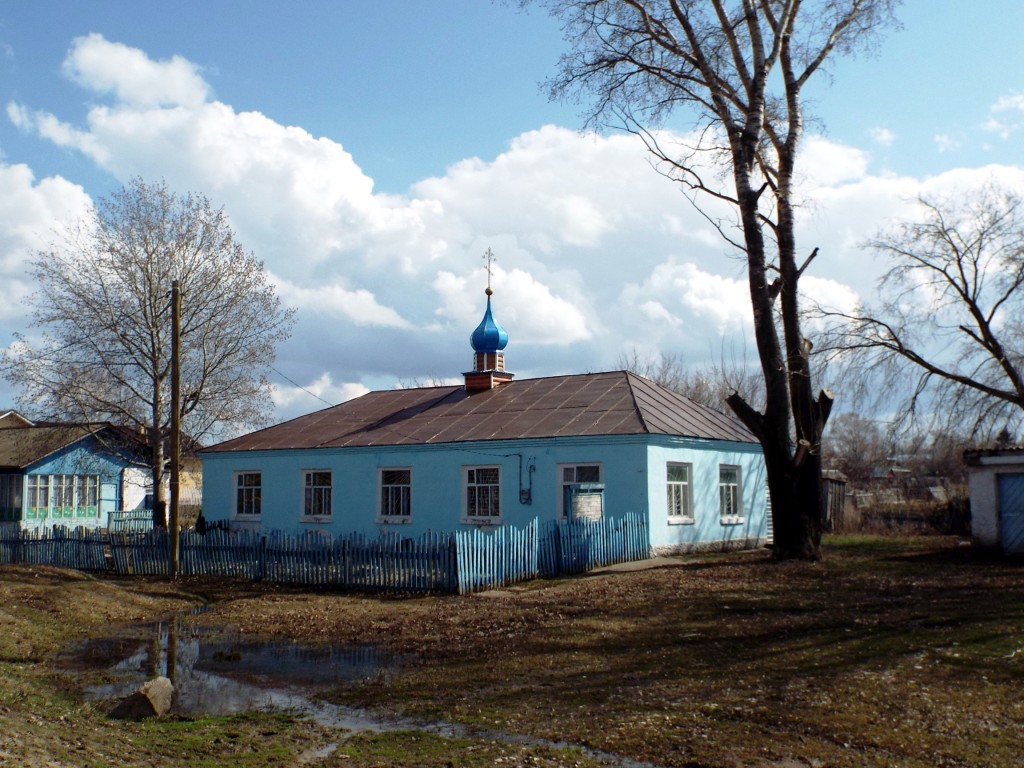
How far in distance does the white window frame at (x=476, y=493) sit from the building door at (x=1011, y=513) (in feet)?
39.0

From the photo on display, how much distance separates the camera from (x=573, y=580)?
59.8ft

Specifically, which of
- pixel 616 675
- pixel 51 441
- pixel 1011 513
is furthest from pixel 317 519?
pixel 616 675

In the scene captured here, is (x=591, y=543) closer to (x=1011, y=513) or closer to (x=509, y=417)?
(x=509, y=417)

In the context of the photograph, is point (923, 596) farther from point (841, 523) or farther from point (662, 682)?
point (841, 523)

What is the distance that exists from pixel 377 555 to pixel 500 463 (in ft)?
20.2

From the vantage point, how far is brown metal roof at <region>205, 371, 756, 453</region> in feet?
75.8

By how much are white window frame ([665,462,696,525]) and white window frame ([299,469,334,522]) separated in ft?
31.3

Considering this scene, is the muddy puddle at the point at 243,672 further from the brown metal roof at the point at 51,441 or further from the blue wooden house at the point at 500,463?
the brown metal roof at the point at 51,441

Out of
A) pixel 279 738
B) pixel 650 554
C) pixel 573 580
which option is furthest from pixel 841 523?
pixel 279 738

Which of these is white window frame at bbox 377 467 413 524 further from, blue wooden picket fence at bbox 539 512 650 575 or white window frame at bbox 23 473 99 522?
white window frame at bbox 23 473 99 522

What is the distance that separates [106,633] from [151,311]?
1903 cm

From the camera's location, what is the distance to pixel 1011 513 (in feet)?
72.5

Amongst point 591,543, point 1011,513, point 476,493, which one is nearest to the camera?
point 591,543

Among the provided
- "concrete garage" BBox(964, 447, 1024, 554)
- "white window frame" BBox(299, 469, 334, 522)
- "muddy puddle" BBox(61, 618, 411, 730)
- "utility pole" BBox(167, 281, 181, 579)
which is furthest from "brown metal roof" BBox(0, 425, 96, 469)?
"concrete garage" BBox(964, 447, 1024, 554)
